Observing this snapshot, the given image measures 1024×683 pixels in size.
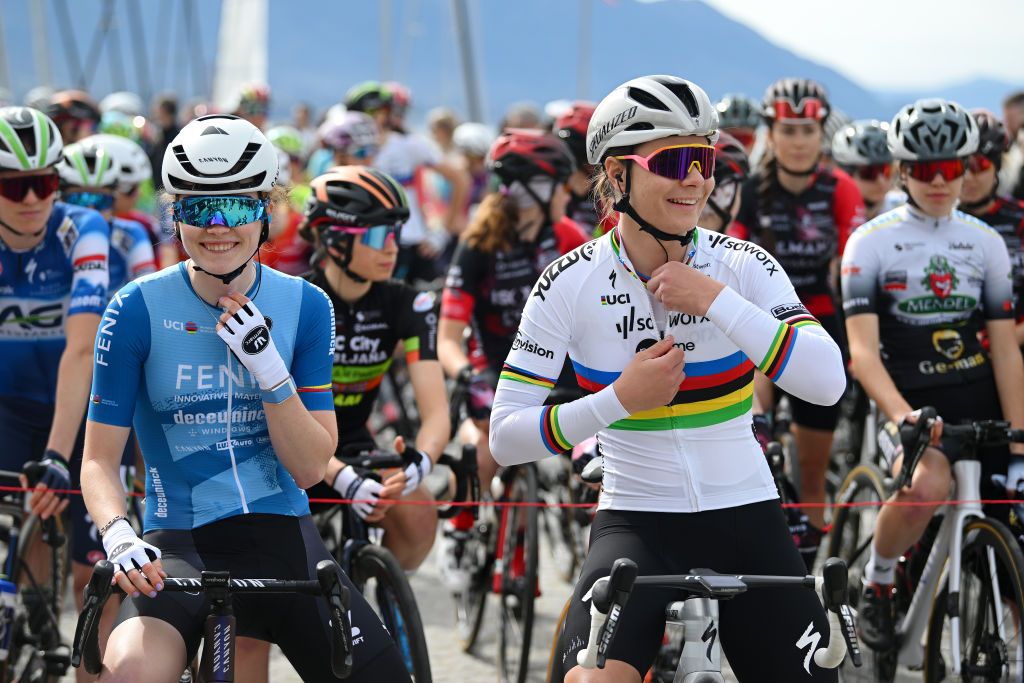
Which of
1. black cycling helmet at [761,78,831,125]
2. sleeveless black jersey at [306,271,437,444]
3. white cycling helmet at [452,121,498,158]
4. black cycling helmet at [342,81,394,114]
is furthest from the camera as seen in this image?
white cycling helmet at [452,121,498,158]

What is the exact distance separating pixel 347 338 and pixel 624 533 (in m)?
2.30

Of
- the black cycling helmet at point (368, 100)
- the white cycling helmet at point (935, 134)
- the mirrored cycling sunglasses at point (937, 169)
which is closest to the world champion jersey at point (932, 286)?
the mirrored cycling sunglasses at point (937, 169)

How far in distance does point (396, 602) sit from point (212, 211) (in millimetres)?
1795

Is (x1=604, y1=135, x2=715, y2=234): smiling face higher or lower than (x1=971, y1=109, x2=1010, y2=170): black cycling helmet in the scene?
lower

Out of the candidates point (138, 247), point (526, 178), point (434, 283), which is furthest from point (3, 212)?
point (434, 283)

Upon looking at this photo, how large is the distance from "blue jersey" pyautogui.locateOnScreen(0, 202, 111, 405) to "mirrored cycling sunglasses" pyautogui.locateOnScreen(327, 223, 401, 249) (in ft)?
3.53

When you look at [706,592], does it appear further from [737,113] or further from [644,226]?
[737,113]

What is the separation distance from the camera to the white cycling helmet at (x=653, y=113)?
3838mm

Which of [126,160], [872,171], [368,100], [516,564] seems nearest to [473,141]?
[368,100]

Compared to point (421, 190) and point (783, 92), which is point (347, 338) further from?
point (421, 190)

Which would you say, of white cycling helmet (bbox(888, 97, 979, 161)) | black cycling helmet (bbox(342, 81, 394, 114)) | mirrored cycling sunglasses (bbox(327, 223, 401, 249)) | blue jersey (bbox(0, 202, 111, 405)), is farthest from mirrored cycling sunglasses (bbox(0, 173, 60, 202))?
black cycling helmet (bbox(342, 81, 394, 114))

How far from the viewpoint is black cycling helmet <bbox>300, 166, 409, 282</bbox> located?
19.0 ft

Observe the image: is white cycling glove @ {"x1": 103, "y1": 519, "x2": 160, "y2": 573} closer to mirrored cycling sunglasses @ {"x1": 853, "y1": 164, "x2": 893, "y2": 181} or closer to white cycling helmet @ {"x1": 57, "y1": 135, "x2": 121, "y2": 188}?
white cycling helmet @ {"x1": 57, "y1": 135, "x2": 121, "y2": 188}

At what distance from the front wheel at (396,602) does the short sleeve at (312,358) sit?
103cm
